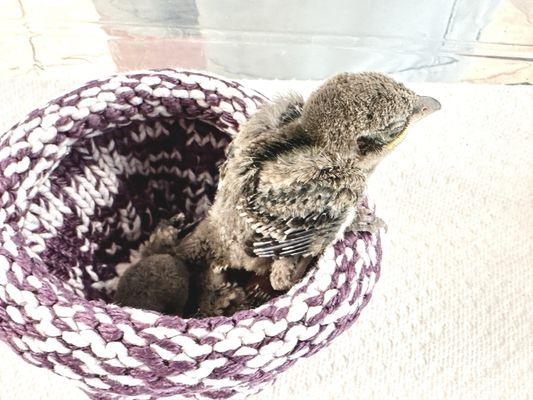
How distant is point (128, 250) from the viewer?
666mm

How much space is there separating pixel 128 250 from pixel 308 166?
10.6 inches

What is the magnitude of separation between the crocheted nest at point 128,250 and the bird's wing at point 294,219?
0.9 inches

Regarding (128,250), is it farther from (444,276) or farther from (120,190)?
(444,276)

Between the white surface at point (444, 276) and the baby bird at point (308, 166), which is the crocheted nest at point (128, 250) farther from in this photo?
the white surface at point (444, 276)

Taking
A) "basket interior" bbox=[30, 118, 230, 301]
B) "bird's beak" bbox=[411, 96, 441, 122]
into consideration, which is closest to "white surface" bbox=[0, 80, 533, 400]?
"basket interior" bbox=[30, 118, 230, 301]

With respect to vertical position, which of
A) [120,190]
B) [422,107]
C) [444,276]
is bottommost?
[444,276]

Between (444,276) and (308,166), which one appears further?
(444,276)

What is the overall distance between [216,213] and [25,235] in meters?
0.15

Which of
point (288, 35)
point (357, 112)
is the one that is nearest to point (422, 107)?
point (357, 112)

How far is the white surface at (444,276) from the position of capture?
0.68m

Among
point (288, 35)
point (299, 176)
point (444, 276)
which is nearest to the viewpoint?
point (299, 176)

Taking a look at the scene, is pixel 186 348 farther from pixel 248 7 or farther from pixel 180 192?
pixel 248 7

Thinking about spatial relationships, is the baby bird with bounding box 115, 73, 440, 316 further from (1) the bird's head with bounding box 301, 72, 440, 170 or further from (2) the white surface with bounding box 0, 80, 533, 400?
(2) the white surface with bounding box 0, 80, 533, 400

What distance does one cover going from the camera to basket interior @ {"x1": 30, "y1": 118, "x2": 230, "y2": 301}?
0.59 meters
